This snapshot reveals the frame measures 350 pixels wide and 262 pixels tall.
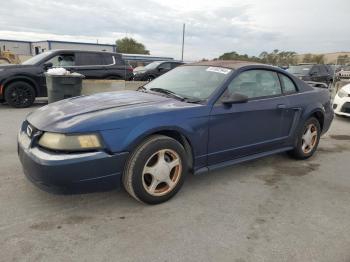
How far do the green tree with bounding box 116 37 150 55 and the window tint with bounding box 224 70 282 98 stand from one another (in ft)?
218

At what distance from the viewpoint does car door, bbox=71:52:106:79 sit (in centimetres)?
988

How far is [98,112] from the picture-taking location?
3.11 m

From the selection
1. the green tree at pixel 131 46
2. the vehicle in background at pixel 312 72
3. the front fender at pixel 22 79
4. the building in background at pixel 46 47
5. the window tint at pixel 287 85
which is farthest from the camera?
the green tree at pixel 131 46

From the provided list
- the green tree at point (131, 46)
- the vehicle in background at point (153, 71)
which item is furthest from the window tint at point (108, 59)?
the green tree at point (131, 46)

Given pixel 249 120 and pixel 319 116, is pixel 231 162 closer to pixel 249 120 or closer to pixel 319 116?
pixel 249 120

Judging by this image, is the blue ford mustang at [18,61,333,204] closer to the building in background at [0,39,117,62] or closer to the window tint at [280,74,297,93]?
the window tint at [280,74,297,93]

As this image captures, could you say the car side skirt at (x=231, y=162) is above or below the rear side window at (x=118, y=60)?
below

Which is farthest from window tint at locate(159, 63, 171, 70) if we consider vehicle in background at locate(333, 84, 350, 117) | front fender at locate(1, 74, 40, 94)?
vehicle in background at locate(333, 84, 350, 117)

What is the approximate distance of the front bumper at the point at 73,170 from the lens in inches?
108

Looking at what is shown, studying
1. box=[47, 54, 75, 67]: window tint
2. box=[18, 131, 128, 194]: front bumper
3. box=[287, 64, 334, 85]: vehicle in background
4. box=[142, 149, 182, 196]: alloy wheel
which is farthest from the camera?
box=[287, 64, 334, 85]: vehicle in background

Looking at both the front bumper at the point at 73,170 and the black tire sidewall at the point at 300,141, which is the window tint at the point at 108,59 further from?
the front bumper at the point at 73,170

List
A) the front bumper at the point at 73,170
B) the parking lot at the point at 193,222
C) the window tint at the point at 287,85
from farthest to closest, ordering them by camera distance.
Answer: the window tint at the point at 287,85 < the front bumper at the point at 73,170 < the parking lot at the point at 193,222

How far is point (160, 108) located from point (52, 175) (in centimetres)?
119

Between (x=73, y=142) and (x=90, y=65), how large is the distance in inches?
306
